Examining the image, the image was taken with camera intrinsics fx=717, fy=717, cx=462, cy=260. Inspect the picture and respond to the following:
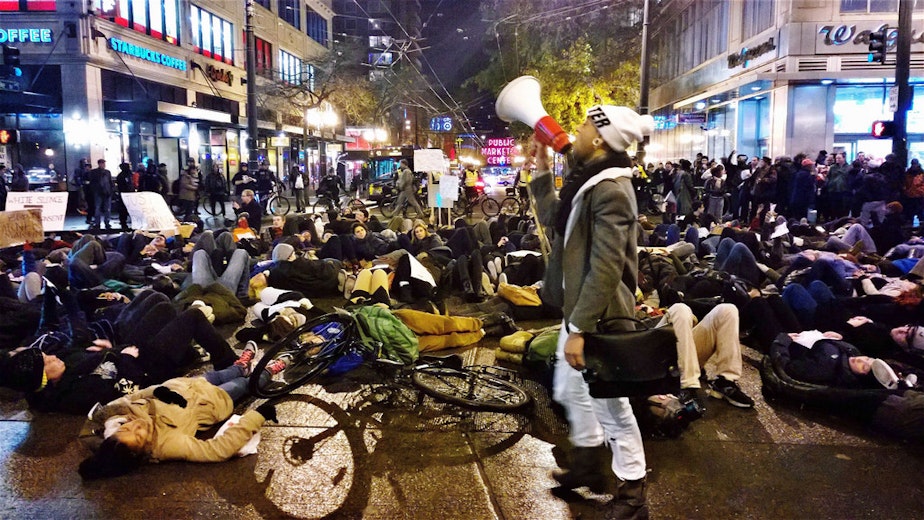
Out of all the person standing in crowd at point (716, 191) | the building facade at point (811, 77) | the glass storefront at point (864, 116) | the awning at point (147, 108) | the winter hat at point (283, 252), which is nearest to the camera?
the winter hat at point (283, 252)

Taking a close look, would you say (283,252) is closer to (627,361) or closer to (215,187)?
(627,361)

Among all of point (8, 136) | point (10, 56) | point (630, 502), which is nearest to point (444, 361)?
point (630, 502)

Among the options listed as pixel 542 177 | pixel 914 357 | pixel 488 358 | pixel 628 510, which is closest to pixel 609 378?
pixel 628 510

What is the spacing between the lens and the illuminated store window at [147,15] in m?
23.5

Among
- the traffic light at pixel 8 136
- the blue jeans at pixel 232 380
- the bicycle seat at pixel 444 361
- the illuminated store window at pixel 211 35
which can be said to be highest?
the illuminated store window at pixel 211 35

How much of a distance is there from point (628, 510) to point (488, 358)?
319 centimetres

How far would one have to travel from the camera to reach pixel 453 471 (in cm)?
421

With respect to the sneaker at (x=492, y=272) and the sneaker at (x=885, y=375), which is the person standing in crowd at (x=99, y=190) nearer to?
the sneaker at (x=492, y=272)

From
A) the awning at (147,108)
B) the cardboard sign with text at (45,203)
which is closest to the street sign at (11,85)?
the awning at (147,108)

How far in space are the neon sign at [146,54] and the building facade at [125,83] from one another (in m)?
0.04

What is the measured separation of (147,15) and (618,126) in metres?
27.7

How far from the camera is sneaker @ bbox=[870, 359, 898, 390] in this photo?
187 inches

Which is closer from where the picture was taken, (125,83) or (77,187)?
(77,187)

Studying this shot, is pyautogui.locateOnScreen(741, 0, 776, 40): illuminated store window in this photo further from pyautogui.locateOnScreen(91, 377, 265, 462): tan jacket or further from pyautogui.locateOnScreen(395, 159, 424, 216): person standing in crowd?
pyautogui.locateOnScreen(91, 377, 265, 462): tan jacket
